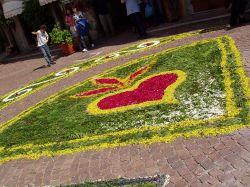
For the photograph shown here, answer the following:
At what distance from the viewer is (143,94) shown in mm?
8648

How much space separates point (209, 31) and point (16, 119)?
6.03m

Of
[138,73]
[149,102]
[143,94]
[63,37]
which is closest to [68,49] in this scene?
[63,37]

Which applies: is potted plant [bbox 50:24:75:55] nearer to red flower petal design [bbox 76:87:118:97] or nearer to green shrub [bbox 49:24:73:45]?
green shrub [bbox 49:24:73:45]

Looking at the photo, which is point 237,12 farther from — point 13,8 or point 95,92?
point 13,8

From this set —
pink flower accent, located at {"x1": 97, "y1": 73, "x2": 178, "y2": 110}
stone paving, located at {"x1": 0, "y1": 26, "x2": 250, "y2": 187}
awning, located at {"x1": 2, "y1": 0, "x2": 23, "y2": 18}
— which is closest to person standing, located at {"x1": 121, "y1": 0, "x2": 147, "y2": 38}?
pink flower accent, located at {"x1": 97, "y1": 73, "x2": 178, "y2": 110}

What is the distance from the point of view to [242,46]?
31.9 feet

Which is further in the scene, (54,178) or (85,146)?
(85,146)

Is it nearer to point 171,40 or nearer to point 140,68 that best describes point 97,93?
point 140,68

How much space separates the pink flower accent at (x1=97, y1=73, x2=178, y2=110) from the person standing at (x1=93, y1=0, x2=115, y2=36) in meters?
9.09

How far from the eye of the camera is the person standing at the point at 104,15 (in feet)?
58.3

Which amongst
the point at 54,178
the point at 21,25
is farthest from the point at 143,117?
the point at 21,25

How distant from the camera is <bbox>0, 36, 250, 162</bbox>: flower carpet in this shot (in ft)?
22.2

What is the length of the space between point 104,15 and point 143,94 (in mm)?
10417

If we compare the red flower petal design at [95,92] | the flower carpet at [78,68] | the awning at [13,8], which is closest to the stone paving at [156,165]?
the red flower petal design at [95,92]
